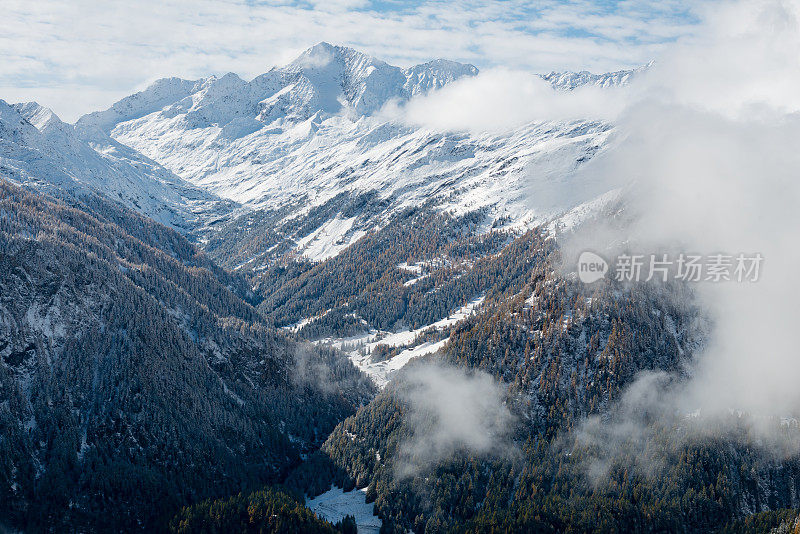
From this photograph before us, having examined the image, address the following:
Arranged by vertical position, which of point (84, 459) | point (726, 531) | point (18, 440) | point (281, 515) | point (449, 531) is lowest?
point (726, 531)

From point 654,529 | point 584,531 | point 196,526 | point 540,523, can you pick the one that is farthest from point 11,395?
point 654,529

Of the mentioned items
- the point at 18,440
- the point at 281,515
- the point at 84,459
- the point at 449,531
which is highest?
the point at 18,440

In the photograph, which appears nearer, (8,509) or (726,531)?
(8,509)

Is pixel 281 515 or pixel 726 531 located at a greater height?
pixel 281 515

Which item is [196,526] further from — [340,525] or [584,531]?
[584,531]

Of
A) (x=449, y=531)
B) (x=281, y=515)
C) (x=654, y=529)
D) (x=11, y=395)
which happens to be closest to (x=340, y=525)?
(x=281, y=515)

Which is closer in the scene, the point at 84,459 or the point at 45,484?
the point at 45,484

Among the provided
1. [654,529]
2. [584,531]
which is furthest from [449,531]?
[654,529]

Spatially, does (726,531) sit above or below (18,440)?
below

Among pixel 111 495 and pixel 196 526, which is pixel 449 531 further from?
pixel 111 495
